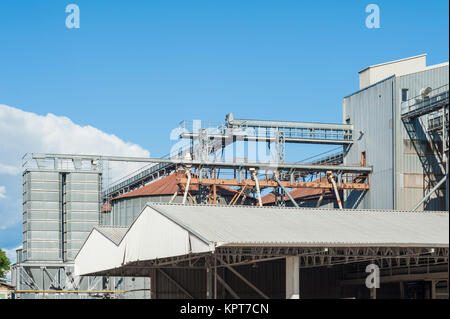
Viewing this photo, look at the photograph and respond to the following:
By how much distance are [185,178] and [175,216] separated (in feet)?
73.9

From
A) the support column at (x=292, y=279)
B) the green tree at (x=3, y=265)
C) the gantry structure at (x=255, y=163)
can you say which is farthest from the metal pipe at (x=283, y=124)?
the green tree at (x=3, y=265)

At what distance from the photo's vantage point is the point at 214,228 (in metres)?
32.1

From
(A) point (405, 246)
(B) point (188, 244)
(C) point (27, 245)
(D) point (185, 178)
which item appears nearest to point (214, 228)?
(B) point (188, 244)

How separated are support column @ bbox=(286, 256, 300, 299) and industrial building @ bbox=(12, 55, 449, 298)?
52 mm

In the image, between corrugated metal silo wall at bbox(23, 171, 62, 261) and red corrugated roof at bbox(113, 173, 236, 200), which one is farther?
red corrugated roof at bbox(113, 173, 236, 200)

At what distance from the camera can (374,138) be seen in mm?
56375

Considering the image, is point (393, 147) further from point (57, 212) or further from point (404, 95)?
point (57, 212)

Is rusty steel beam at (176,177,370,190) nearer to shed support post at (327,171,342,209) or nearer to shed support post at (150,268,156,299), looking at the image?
shed support post at (327,171,342,209)

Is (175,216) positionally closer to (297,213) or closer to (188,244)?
(188,244)

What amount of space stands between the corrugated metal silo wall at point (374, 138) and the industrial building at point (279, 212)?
0.29 feet

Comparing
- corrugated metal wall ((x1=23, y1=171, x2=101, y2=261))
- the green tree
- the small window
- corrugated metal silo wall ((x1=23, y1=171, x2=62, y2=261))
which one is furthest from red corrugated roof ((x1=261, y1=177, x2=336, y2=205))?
the green tree

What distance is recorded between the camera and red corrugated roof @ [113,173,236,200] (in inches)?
2601

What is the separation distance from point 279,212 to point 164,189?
31.6 m

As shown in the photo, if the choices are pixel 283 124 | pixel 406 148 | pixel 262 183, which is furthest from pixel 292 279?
pixel 283 124
